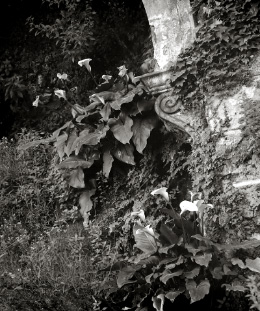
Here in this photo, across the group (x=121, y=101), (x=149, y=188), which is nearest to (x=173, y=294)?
(x=149, y=188)

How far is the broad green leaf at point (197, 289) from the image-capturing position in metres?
3.80

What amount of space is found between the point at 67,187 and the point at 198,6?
2817mm

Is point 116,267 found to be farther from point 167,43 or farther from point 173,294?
point 167,43

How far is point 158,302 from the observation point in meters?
3.99

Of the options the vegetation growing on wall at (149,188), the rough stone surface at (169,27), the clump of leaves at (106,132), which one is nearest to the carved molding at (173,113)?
the vegetation growing on wall at (149,188)

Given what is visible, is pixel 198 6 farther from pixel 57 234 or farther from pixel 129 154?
pixel 57 234

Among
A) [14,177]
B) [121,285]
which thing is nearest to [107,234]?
[121,285]

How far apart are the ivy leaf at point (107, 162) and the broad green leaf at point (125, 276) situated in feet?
6.42

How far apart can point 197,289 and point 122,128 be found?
252 centimetres

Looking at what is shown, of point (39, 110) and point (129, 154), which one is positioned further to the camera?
point (39, 110)

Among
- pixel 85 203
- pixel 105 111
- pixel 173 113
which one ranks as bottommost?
pixel 85 203

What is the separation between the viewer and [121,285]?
13.2ft

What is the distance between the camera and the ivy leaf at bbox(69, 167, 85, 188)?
607 centimetres

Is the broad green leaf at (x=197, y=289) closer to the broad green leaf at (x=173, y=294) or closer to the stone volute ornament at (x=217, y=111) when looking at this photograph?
the broad green leaf at (x=173, y=294)
